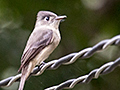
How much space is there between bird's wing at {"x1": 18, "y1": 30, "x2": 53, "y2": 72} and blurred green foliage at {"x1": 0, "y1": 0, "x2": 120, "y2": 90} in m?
1.32

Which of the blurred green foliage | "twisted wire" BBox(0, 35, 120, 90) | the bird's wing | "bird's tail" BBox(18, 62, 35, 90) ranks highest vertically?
"twisted wire" BBox(0, 35, 120, 90)

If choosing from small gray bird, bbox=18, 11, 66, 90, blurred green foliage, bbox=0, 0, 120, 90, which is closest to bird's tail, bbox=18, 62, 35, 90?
small gray bird, bbox=18, 11, 66, 90

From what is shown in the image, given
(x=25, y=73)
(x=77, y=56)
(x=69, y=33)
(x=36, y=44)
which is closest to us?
(x=77, y=56)

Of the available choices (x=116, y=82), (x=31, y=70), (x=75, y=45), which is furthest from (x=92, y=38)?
(x=31, y=70)

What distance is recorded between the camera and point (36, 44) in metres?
5.75

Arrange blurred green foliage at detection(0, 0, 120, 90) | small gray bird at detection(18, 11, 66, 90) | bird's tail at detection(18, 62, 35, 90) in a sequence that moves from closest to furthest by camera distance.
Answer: bird's tail at detection(18, 62, 35, 90) < small gray bird at detection(18, 11, 66, 90) < blurred green foliage at detection(0, 0, 120, 90)

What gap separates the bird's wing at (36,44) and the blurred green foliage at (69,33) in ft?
4.33

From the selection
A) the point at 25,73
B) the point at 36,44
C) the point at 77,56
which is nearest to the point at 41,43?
the point at 36,44

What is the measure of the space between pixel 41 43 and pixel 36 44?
97 mm

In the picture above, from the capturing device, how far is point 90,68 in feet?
24.0

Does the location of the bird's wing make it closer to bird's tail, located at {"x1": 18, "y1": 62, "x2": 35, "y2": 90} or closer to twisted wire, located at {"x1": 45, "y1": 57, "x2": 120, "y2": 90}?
bird's tail, located at {"x1": 18, "y1": 62, "x2": 35, "y2": 90}

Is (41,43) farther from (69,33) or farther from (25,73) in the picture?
(69,33)

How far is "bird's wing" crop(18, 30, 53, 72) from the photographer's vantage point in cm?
547

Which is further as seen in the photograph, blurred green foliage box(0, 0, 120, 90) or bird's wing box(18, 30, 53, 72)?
blurred green foliage box(0, 0, 120, 90)
